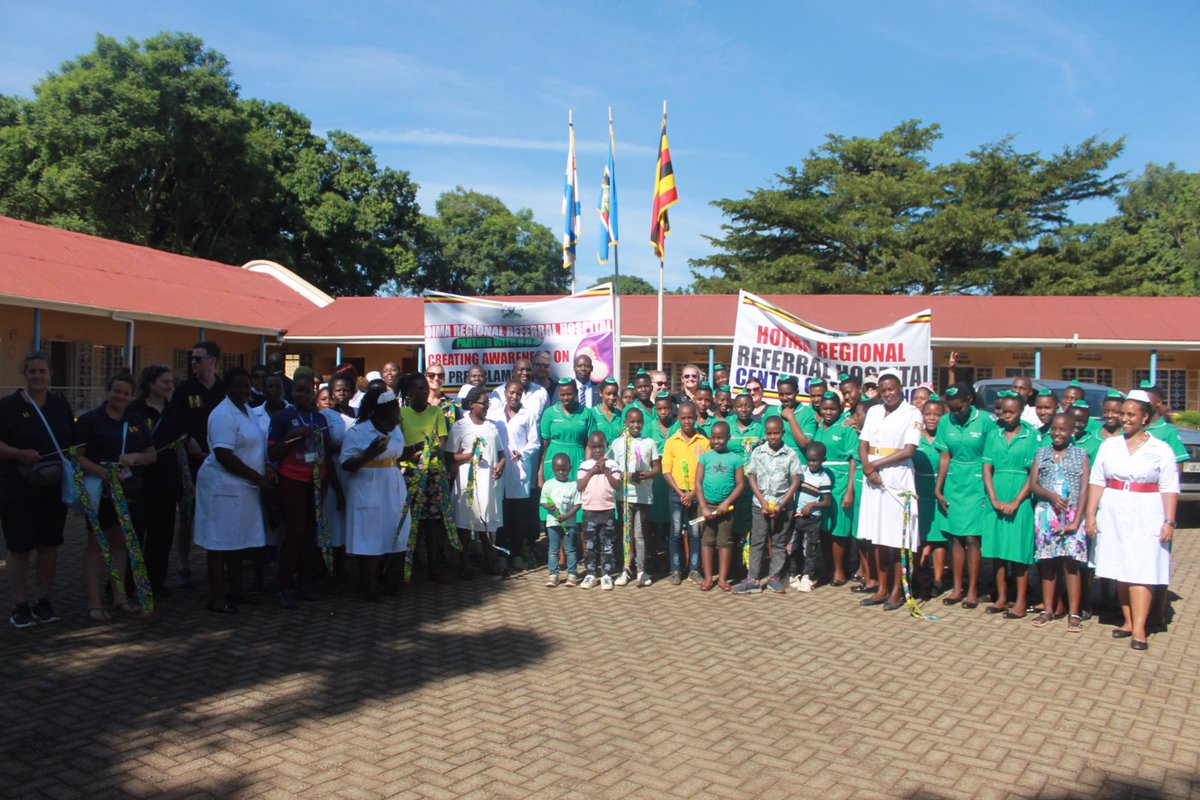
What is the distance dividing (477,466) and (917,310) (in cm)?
1858

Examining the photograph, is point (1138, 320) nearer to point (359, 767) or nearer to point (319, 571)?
point (319, 571)

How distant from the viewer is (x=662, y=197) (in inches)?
491

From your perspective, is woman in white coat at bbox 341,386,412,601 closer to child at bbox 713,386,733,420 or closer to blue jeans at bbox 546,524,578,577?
blue jeans at bbox 546,524,578,577

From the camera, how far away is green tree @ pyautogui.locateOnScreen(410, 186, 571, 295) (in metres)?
53.0

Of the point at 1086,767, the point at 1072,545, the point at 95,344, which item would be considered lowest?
the point at 1086,767

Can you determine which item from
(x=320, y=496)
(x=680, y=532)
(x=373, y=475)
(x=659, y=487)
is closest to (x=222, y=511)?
(x=320, y=496)

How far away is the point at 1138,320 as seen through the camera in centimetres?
2264

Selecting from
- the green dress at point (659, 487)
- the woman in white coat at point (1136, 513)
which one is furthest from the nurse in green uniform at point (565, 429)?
the woman in white coat at point (1136, 513)

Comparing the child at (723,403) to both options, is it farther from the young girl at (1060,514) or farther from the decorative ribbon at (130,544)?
the decorative ribbon at (130,544)

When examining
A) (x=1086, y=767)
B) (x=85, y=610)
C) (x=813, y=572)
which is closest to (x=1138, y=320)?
(x=813, y=572)

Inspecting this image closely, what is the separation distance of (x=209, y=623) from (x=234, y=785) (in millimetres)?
2927

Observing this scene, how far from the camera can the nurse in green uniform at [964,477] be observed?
7.28 m

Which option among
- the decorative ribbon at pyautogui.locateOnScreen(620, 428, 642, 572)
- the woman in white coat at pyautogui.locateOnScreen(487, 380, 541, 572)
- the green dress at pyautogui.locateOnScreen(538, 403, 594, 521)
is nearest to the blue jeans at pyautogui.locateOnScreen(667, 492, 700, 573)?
the decorative ribbon at pyautogui.locateOnScreen(620, 428, 642, 572)

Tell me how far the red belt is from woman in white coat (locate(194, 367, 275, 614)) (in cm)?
627
